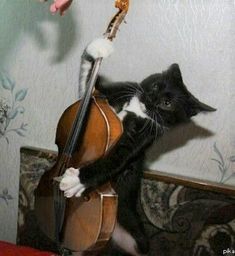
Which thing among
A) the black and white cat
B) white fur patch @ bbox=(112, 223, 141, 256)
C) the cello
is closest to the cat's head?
the black and white cat

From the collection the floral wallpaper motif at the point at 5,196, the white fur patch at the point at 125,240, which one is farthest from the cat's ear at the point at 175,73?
the floral wallpaper motif at the point at 5,196

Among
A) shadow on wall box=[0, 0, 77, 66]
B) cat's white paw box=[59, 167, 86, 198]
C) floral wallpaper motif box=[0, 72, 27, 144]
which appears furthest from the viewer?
floral wallpaper motif box=[0, 72, 27, 144]

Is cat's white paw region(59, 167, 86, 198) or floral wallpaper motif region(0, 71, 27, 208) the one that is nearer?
cat's white paw region(59, 167, 86, 198)

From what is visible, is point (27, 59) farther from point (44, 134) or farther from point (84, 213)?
point (84, 213)

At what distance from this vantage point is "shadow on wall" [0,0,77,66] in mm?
1219

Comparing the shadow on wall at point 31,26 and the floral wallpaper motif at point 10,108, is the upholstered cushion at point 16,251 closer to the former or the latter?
the floral wallpaper motif at point 10,108

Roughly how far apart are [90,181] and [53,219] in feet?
0.70

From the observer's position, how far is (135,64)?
44.3 inches

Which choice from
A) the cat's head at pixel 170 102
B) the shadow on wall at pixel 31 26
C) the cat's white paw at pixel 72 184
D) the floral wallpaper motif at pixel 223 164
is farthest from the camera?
the shadow on wall at pixel 31 26

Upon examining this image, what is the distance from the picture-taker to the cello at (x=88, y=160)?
833 mm

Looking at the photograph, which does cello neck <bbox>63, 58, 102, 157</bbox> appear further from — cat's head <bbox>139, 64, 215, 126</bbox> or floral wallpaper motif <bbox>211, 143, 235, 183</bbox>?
floral wallpaper motif <bbox>211, 143, 235, 183</bbox>

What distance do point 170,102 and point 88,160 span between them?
0.87 feet

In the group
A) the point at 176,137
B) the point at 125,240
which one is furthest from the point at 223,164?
the point at 125,240

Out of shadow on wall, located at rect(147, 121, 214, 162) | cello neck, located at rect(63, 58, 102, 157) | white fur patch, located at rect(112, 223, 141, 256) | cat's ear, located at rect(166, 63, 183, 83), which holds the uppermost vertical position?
cat's ear, located at rect(166, 63, 183, 83)
